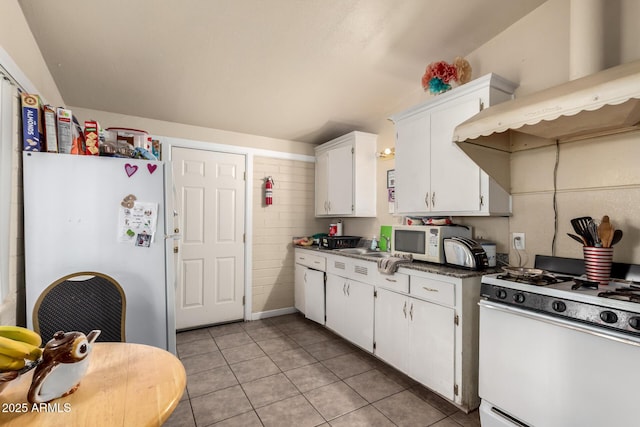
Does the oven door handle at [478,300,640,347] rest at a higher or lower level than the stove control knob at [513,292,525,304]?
lower

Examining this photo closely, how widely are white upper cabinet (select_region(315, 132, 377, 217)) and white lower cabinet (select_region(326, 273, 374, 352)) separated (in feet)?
2.89

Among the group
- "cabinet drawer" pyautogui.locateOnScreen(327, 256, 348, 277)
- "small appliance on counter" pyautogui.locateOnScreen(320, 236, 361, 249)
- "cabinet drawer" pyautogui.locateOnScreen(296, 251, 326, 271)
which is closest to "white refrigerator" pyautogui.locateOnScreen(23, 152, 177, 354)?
"cabinet drawer" pyautogui.locateOnScreen(327, 256, 348, 277)

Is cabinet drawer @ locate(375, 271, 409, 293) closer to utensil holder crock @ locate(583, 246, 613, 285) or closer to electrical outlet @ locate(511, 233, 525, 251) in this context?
electrical outlet @ locate(511, 233, 525, 251)

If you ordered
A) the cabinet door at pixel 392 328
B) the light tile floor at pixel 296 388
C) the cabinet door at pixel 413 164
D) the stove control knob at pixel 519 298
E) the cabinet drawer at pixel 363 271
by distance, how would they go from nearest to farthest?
the stove control knob at pixel 519 298
the light tile floor at pixel 296 388
the cabinet door at pixel 392 328
the cabinet door at pixel 413 164
the cabinet drawer at pixel 363 271

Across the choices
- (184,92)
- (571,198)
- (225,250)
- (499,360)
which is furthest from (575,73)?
(225,250)

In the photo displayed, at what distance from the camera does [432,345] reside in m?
2.12

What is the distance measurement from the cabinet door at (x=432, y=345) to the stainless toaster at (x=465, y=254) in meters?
0.37

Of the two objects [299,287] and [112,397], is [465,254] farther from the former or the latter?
[299,287]

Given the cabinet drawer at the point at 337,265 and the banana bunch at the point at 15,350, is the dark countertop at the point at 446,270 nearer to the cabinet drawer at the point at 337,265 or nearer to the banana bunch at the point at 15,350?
the cabinet drawer at the point at 337,265

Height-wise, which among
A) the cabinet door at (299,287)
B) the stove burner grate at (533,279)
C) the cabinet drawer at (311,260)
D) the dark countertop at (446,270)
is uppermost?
the stove burner grate at (533,279)

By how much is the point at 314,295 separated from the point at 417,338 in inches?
61.0

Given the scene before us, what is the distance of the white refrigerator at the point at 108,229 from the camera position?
1.70 m

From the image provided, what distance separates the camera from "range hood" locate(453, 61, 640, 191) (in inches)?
53.8

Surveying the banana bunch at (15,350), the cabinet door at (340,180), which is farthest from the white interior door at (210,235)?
the banana bunch at (15,350)
